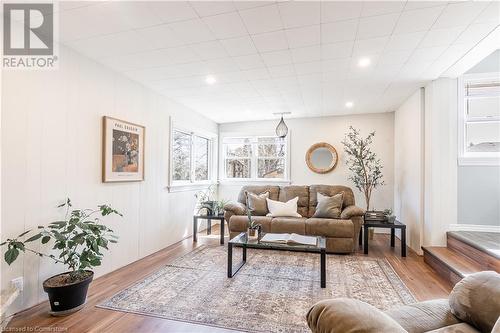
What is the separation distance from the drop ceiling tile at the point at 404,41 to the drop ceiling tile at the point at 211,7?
59.7 inches

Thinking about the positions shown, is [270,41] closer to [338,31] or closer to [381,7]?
[338,31]

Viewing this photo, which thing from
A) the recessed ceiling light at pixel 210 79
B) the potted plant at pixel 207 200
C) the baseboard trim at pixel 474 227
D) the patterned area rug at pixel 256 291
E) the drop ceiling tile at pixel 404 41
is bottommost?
the patterned area rug at pixel 256 291

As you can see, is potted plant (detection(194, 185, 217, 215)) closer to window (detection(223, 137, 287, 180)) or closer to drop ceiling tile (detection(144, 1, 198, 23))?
window (detection(223, 137, 287, 180))

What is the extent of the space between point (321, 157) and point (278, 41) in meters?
3.46

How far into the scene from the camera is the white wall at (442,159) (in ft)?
11.0

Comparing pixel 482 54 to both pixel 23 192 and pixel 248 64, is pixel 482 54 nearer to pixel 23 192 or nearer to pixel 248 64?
pixel 248 64

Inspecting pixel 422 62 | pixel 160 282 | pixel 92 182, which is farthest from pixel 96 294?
pixel 422 62

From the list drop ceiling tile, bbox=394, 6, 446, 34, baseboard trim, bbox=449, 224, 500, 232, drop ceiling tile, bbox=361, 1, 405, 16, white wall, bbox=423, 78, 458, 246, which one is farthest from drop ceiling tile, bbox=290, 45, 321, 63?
baseboard trim, bbox=449, 224, 500, 232

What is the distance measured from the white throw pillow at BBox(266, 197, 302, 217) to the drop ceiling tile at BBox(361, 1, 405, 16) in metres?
3.07

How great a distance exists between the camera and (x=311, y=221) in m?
3.93

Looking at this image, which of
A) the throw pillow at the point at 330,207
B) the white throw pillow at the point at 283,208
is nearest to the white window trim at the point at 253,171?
the white throw pillow at the point at 283,208

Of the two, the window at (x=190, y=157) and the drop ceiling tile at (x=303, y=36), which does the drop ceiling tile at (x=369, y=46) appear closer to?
the drop ceiling tile at (x=303, y=36)

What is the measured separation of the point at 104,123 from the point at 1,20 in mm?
1179

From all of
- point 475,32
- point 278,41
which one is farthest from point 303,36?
point 475,32
